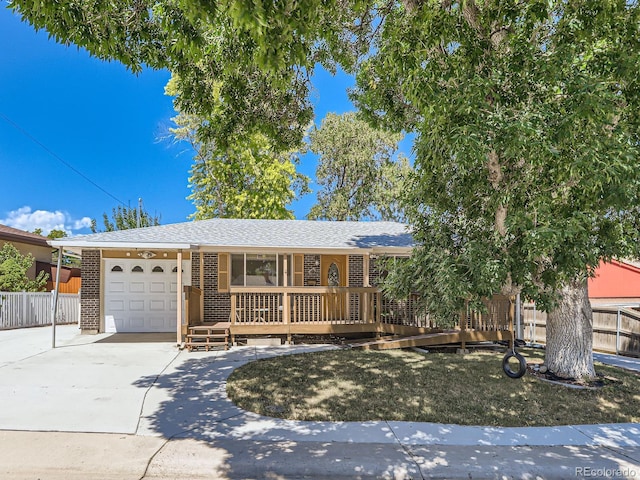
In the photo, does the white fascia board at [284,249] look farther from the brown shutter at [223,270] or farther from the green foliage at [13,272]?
the green foliage at [13,272]

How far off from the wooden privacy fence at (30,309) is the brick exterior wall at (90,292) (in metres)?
3.22

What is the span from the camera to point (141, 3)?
5379 millimetres

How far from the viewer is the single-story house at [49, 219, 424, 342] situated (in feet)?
36.1

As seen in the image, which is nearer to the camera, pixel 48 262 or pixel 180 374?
pixel 180 374

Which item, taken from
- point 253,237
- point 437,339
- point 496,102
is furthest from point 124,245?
point 496,102

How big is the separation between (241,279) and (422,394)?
25.1 ft

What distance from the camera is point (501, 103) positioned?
4695 mm

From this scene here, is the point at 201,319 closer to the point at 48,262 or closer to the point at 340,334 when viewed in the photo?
the point at 340,334

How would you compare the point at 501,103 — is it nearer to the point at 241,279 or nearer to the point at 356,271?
the point at 356,271

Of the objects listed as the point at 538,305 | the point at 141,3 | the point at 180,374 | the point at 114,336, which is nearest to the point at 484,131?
the point at 538,305

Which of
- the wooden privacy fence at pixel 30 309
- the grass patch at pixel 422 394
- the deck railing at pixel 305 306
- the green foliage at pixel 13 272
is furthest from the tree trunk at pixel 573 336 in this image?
the green foliage at pixel 13 272

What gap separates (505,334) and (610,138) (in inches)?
289

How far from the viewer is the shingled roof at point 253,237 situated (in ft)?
34.0

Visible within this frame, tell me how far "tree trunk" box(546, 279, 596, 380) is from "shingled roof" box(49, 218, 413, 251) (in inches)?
207
